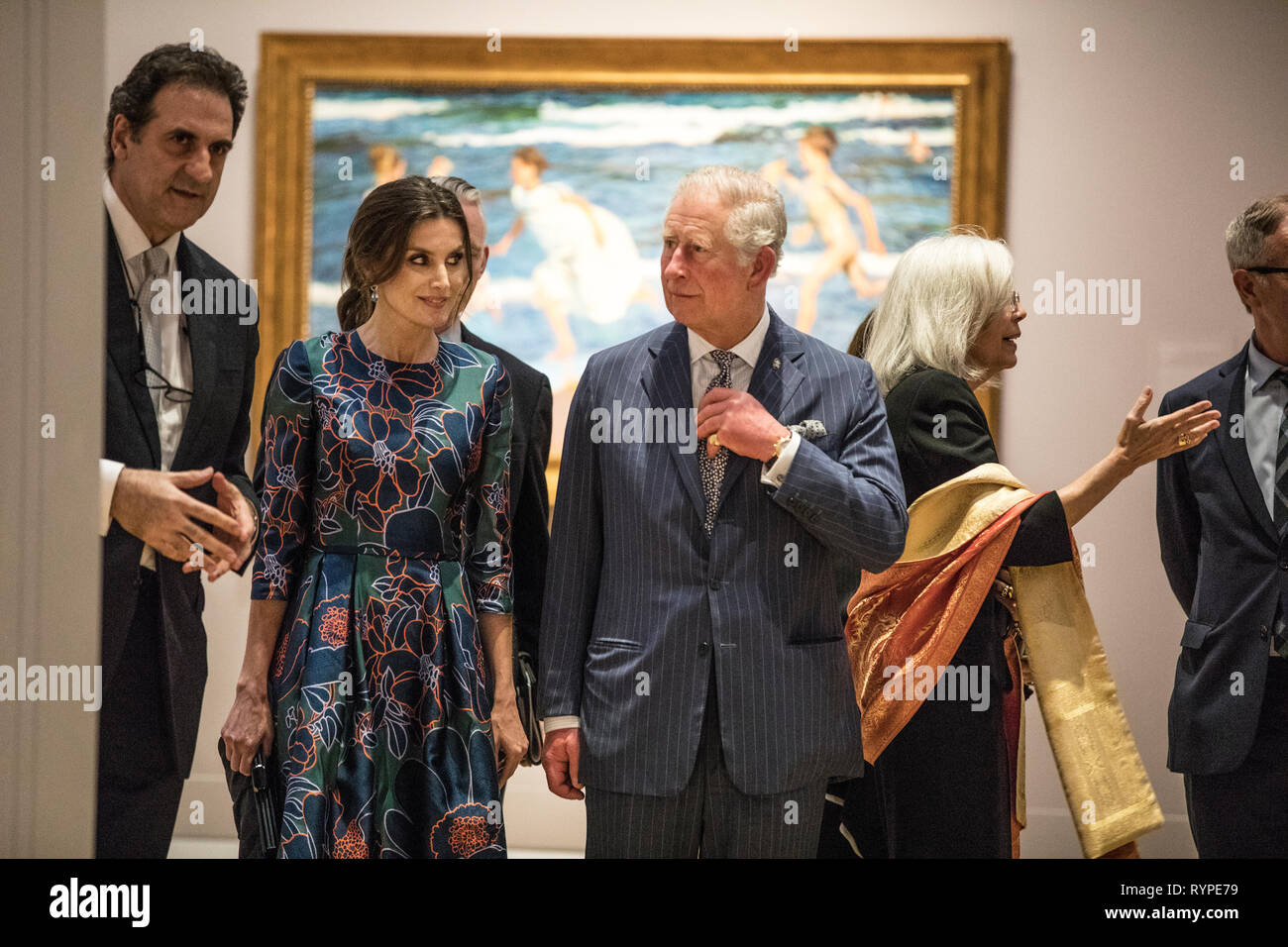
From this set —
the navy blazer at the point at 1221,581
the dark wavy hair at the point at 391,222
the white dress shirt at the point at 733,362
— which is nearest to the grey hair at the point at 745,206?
the white dress shirt at the point at 733,362

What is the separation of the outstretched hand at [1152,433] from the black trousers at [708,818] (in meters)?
1.32

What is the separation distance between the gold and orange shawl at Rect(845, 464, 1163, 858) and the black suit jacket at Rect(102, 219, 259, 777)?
5.44ft

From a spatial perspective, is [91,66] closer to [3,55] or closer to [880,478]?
[3,55]

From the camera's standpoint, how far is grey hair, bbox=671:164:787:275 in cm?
285

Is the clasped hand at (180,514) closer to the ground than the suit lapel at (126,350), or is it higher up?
closer to the ground

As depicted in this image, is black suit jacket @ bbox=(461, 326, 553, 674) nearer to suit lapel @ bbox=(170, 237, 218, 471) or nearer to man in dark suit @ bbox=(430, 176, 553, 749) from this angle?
man in dark suit @ bbox=(430, 176, 553, 749)

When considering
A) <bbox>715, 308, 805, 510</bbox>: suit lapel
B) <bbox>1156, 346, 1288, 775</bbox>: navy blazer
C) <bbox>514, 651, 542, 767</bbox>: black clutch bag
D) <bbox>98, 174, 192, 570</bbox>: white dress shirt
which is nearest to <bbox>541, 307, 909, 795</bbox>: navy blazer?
<bbox>715, 308, 805, 510</bbox>: suit lapel

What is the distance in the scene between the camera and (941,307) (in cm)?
346

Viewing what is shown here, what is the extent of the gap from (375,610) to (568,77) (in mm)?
2373

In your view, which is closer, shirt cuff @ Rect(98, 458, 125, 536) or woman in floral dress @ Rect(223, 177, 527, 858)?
woman in floral dress @ Rect(223, 177, 527, 858)

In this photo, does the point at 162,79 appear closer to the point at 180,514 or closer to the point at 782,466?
the point at 180,514

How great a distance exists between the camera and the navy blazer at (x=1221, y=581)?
355 cm

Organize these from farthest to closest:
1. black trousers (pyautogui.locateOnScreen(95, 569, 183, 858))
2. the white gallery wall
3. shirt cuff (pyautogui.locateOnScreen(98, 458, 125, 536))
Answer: the white gallery wall, black trousers (pyautogui.locateOnScreen(95, 569, 183, 858)), shirt cuff (pyautogui.locateOnScreen(98, 458, 125, 536))

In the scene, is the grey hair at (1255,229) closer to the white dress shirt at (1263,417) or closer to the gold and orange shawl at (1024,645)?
the white dress shirt at (1263,417)
